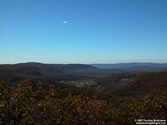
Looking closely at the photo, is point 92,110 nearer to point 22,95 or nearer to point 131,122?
point 131,122

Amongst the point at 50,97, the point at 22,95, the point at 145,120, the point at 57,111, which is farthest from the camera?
the point at 50,97

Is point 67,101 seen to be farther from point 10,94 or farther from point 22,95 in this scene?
point 10,94

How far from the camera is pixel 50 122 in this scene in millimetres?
8805

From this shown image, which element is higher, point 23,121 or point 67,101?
point 67,101

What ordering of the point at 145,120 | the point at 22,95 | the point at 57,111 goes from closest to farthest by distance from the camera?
1. the point at 145,120
2. the point at 57,111
3. the point at 22,95

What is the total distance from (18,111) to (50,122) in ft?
6.72

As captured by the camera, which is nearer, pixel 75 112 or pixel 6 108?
pixel 6 108

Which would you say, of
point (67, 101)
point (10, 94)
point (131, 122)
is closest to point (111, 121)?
point (131, 122)

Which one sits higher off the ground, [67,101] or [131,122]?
[67,101]

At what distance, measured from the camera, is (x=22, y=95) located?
396 inches

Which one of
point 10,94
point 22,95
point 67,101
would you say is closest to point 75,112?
point 67,101

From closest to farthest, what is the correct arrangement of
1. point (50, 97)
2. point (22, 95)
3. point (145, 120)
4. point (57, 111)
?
1. point (145, 120)
2. point (57, 111)
3. point (22, 95)
4. point (50, 97)

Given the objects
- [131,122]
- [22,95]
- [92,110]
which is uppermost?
[22,95]

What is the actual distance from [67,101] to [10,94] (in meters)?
3.44
